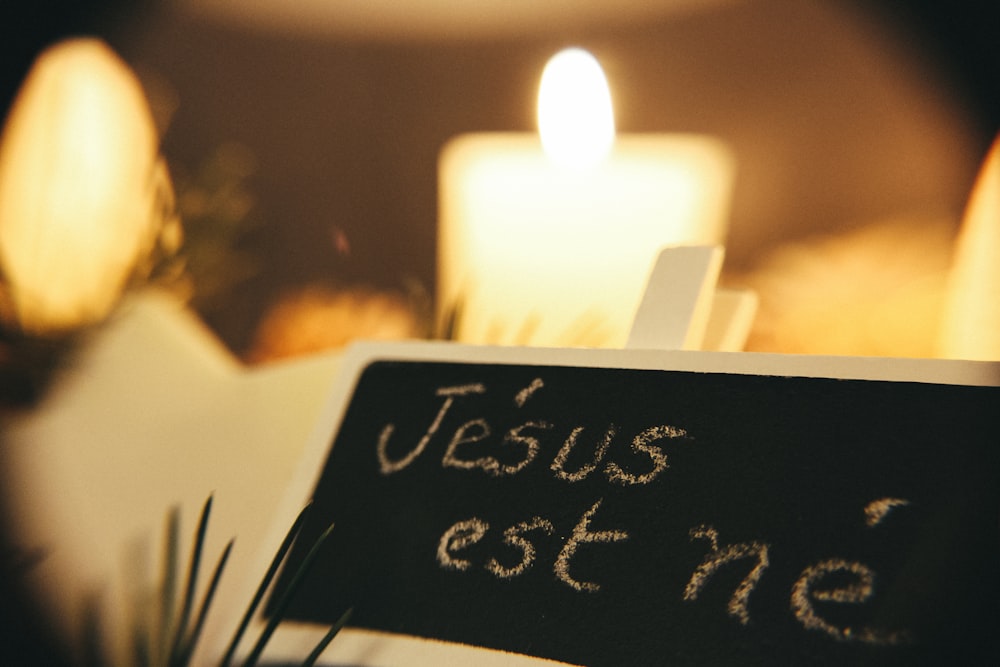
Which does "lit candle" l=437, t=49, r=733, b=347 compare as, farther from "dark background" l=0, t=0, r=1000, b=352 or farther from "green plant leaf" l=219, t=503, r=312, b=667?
"green plant leaf" l=219, t=503, r=312, b=667

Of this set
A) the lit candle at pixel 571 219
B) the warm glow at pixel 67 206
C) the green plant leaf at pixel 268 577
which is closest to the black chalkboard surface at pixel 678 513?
the green plant leaf at pixel 268 577

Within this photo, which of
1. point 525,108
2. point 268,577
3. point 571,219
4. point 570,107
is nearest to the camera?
point 268,577

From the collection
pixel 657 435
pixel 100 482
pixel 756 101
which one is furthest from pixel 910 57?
pixel 100 482

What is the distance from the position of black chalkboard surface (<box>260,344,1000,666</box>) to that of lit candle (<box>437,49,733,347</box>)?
3.20ft

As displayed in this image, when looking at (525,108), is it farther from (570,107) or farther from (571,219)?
(570,107)

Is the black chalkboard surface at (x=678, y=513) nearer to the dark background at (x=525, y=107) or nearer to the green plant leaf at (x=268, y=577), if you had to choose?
the green plant leaf at (x=268, y=577)

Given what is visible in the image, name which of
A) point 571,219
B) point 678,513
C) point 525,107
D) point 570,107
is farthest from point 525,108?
point 678,513

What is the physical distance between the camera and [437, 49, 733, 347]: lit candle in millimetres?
1483

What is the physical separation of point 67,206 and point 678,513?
78 centimetres

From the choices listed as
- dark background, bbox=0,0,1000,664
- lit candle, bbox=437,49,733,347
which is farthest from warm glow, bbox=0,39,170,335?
lit candle, bbox=437,49,733,347

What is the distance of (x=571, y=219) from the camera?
1.58 metres

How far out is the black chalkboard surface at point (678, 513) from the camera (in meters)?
0.26

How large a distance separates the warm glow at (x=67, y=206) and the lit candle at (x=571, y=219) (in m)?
0.65

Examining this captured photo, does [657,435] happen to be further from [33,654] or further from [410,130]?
[410,130]
